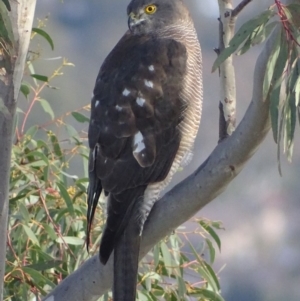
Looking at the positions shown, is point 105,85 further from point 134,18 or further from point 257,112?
point 257,112

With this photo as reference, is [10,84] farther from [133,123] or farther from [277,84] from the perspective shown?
[277,84]

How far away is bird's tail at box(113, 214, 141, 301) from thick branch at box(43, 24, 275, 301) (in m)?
0.02

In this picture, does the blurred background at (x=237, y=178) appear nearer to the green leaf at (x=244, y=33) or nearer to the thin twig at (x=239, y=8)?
the thin twig at (x=239, y=8)

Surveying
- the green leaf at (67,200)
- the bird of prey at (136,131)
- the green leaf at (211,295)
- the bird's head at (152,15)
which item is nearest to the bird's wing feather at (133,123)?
the bird of prey at (136,131)

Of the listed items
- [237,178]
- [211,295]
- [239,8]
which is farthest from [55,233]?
[237,178]

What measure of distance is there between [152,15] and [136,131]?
58cm

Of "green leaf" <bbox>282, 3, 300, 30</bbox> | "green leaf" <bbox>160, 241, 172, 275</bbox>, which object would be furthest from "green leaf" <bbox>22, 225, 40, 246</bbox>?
"green leaf" <bbox>282, 3, 300, 30</bbox>

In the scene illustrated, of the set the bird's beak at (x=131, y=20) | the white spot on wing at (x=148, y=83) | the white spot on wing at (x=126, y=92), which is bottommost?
the white spot on wing at (x=126, y=92)

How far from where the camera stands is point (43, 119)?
2982mm

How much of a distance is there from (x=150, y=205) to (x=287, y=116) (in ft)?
1.65

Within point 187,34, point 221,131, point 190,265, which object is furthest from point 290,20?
point 190,265

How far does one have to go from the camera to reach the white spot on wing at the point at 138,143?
2.03 meters

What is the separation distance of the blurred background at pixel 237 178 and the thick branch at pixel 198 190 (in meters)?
0.77

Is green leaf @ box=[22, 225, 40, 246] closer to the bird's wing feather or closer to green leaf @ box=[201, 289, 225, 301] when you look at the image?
the bird's wing feather
